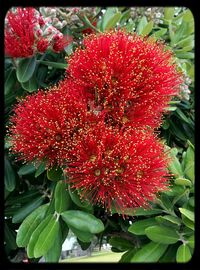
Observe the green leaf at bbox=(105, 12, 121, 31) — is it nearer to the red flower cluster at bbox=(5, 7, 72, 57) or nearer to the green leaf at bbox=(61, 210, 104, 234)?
the red flower cluster at bbox=(5, 7, 72, 57)

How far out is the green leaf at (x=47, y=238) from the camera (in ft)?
3.12

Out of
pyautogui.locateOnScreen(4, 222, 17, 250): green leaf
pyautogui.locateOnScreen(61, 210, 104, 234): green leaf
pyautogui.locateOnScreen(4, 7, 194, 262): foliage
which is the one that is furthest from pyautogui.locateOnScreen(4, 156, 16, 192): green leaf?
pyautogui.locateOnScreen(61, 210, 104, 234): green leaf

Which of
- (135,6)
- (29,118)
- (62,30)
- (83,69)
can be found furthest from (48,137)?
(135,6)

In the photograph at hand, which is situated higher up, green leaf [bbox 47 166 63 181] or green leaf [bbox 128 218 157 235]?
green leaf [bbox 47 166 63 181]

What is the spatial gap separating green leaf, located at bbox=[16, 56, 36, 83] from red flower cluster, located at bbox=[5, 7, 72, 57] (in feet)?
0.22

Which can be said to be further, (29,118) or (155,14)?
(155,14)

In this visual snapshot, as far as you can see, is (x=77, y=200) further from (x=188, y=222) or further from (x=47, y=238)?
(x=188, y=222)

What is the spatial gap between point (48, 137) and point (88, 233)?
238mm

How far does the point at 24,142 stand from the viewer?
980 millimetres

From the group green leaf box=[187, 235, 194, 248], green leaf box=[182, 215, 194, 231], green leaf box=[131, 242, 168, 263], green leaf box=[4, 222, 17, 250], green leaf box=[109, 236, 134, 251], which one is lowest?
green leaf box=[4, 222, 17, 250]

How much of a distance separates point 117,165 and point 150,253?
256mm

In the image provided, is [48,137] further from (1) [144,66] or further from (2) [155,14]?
(2) [155,14]

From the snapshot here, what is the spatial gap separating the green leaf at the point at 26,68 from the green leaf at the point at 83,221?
0.40m

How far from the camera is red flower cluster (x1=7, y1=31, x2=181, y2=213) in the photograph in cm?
89
